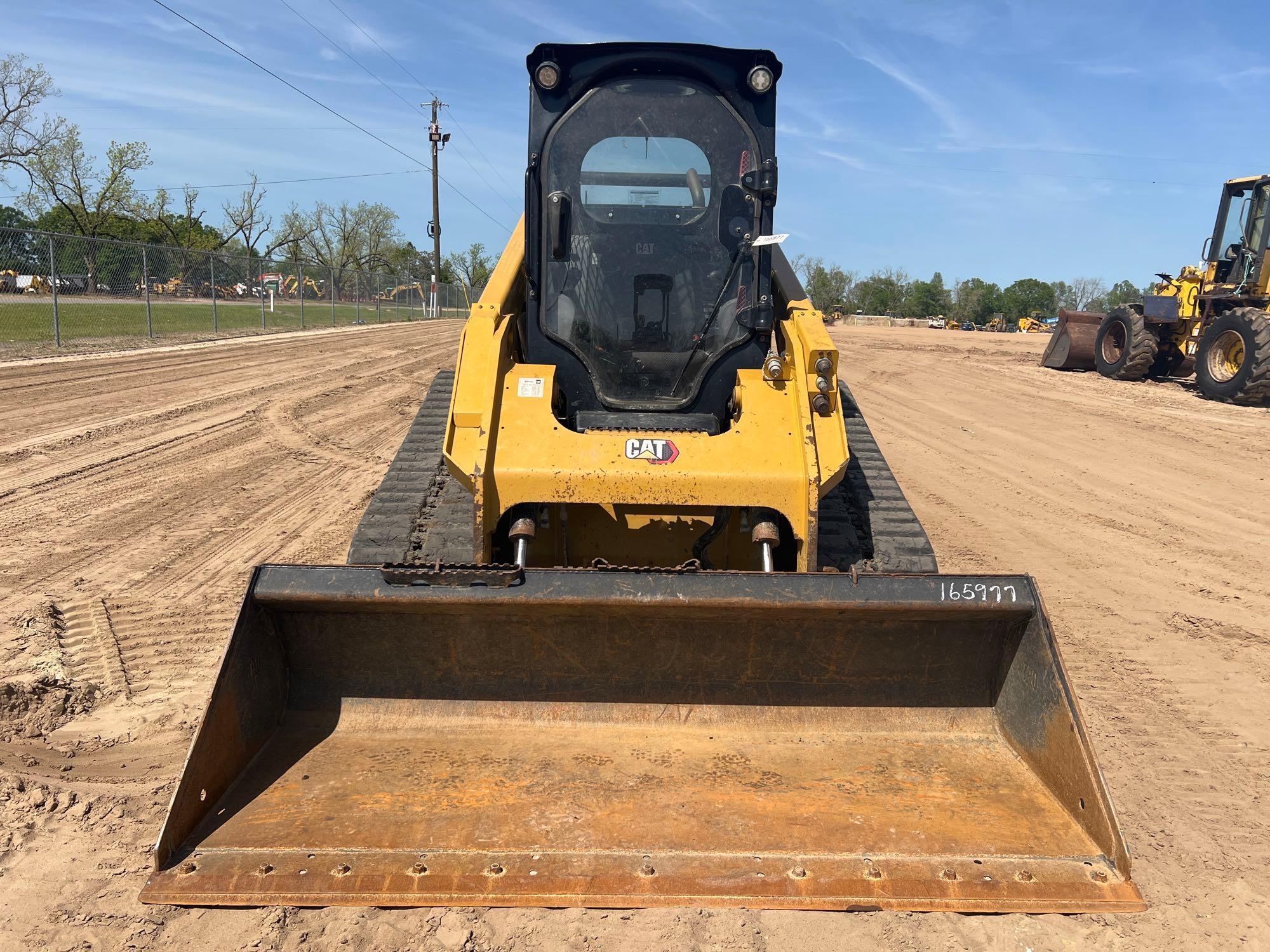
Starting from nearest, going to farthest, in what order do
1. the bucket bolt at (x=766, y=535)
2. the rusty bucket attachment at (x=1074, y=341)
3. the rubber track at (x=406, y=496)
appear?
the bucket bolt at (x=766, y=535), the rubber track at (x=406, y=496), the rusty bucket attachment at (x=1074, y=341)

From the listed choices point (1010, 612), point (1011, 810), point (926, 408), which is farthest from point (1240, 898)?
point (926, 408)

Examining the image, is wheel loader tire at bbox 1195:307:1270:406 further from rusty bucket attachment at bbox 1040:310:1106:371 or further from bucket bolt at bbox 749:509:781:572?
bucket bolt at bbox 749:509:781:572

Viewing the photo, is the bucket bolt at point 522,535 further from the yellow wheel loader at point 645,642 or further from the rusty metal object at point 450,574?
the rusty metal object at point 450,574

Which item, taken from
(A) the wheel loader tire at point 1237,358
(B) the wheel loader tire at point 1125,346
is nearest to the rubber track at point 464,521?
(A) the wheel loader tire at point 1237,358

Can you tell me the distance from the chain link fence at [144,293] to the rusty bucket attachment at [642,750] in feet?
44.8

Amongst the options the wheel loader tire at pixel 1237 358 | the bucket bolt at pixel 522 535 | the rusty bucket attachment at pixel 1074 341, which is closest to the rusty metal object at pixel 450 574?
the bucket bolt at pixel 522 535

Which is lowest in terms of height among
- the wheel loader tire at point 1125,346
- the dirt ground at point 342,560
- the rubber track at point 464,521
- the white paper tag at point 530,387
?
the dirt ground at point 342,560

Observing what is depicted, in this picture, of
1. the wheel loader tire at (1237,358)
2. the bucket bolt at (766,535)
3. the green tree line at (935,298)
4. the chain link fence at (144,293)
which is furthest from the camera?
the green tree line at (935,298)

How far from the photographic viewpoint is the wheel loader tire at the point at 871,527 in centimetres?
432

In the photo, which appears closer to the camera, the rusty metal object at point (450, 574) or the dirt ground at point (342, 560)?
the dirt ground at point (342, 560)

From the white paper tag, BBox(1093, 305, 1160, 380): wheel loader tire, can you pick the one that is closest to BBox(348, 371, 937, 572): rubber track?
the white paper tag

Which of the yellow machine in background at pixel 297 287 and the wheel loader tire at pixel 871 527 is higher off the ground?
the yellow machine in background at pixel 297 287

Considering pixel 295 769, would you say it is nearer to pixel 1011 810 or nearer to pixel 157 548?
pixel 1011 810

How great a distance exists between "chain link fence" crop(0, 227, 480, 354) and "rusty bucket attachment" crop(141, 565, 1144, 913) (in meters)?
13.7
